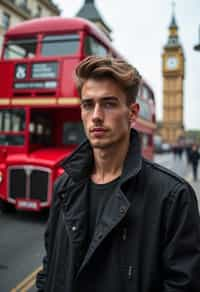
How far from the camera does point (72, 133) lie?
804 cm

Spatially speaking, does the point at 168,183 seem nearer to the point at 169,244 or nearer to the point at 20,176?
the point at 169,244

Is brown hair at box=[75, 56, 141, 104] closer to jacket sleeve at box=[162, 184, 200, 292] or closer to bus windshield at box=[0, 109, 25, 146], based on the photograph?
jacket sleeve at box=[162, 184, 200, 292]

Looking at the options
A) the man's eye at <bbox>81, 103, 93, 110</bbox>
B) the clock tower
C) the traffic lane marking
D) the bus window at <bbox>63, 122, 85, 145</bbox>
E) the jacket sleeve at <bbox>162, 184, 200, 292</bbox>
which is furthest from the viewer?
the clock tower

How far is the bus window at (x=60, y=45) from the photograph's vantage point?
7.32 meters

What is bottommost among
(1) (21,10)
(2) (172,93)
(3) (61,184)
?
(3) (61,184)

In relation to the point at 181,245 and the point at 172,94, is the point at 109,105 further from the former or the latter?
the point at 172,94

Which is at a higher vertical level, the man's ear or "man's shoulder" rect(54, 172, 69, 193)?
the man's ear

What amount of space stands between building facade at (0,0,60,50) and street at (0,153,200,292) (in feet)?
77.8

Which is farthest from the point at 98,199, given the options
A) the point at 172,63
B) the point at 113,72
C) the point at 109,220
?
the point at 172,63

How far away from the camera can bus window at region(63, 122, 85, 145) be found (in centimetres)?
787

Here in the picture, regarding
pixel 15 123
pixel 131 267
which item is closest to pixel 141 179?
pixel 131 267

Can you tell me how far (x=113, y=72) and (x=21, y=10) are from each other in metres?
31.5

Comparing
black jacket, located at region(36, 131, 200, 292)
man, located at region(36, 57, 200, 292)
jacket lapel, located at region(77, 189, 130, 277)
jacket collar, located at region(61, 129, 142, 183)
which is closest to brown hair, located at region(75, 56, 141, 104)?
man, located at region(36, 57, 200, 292)

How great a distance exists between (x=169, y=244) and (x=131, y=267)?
195 mm
